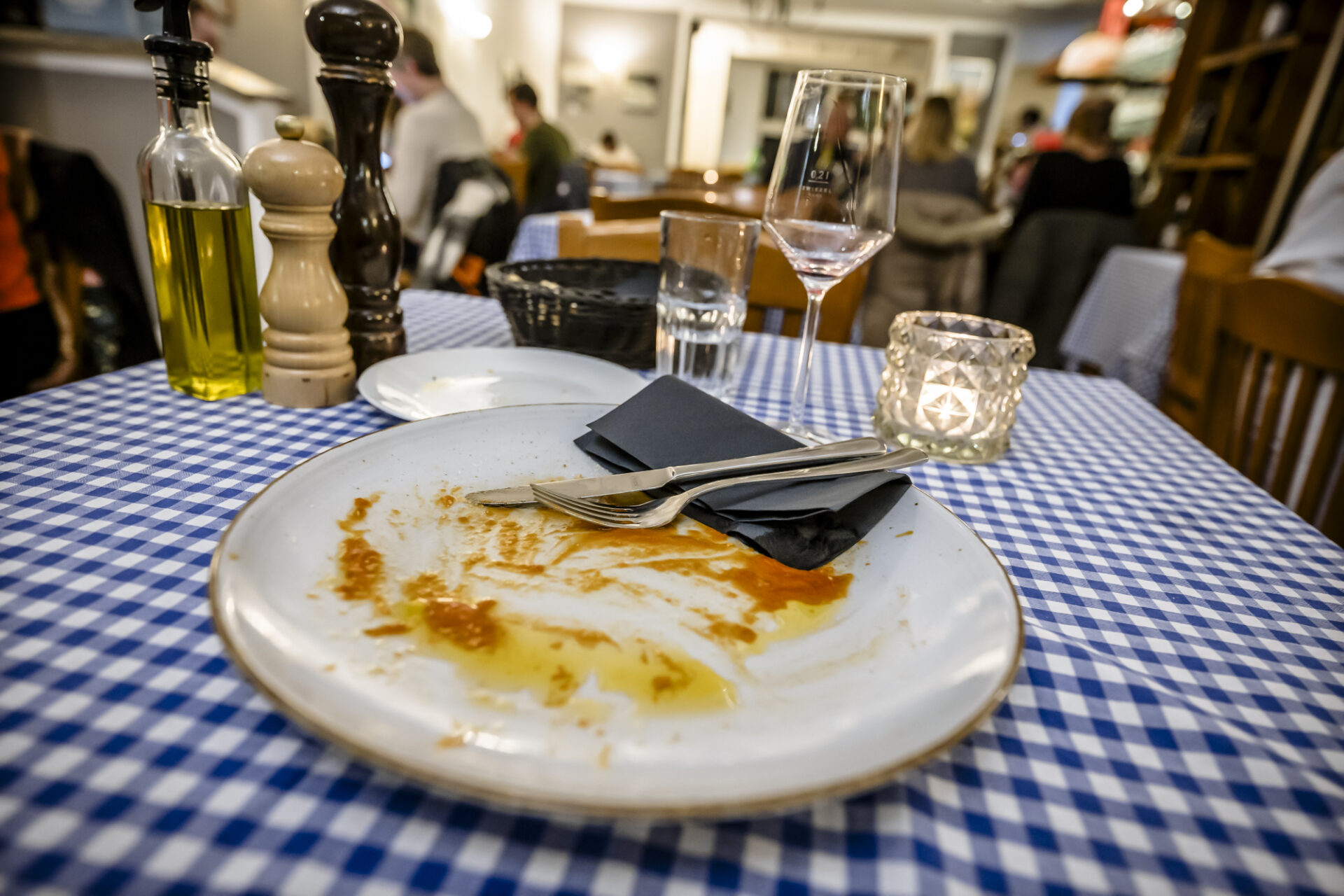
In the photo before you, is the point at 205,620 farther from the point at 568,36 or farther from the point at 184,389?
the point at 568,36

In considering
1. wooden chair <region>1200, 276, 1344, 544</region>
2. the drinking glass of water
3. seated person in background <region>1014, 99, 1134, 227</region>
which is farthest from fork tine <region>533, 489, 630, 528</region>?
seated person in background <region>1014, 99, 1134, 227</region>

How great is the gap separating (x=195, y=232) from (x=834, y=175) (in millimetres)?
580

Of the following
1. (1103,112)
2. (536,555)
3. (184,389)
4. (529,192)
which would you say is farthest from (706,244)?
(529,192)

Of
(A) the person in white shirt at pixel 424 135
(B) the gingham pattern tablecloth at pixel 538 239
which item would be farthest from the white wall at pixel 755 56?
(B) the gingham pattern tablecloth at pixel 538 239

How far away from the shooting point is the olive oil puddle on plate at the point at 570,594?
1.11 feet

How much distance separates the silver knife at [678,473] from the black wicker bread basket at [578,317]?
0.33 meters

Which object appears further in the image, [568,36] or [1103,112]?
[568,36]

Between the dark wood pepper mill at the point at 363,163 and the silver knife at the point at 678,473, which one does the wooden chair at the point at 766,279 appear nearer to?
the dark wood pepper mill at the point at 363,163

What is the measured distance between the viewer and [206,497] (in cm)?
50

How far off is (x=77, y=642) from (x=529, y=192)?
495cm

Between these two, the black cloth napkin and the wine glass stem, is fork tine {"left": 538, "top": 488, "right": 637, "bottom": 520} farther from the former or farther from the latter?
the wine glass stem

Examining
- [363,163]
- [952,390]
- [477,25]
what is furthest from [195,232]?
[477,25]

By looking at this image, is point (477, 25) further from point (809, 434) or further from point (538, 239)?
point (809, 434)

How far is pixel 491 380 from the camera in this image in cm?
75
